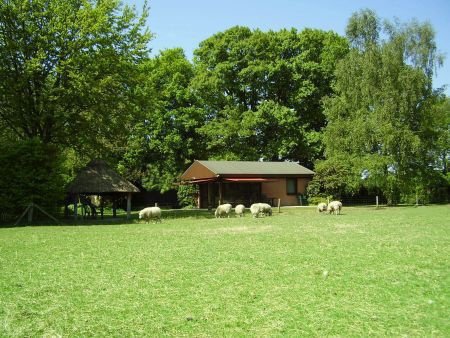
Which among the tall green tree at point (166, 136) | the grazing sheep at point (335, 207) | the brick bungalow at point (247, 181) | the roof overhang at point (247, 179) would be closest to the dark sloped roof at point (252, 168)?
the brick bungalow at point (247, 181)

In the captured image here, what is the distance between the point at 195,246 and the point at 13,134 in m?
22.3

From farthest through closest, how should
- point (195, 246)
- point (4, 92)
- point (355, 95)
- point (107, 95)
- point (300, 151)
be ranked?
point (300, 151) < point (355, 95) < point (107, 95) < point (4, 92) < point (195, 246)

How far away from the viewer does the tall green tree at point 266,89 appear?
43000 mm

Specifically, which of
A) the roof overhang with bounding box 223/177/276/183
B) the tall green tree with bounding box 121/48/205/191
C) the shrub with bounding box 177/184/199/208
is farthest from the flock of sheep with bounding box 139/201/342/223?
the tall green tree with bounding box 121/48/205/191

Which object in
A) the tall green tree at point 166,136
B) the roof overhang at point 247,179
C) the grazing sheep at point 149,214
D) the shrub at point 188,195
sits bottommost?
the grazing sheep at point 149,214

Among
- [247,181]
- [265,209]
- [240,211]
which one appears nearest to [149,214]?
[240,211]

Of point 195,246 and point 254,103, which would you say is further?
point 254,103

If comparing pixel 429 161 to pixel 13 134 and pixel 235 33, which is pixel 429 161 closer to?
pixel 235 33

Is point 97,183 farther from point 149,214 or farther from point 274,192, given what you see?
point 274,192

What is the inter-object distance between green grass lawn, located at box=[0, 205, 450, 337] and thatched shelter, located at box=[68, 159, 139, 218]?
13067mm

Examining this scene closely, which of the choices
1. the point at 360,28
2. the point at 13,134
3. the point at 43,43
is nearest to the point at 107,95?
the point at 43,43

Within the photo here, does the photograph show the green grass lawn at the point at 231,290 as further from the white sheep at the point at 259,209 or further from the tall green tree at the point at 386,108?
the tall green tree at the point at 386,108

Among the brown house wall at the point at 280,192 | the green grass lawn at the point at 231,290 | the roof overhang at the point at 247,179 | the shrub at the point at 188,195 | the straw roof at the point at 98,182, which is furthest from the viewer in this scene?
the shrub at the point at 188,195

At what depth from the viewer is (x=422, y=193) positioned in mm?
38656
